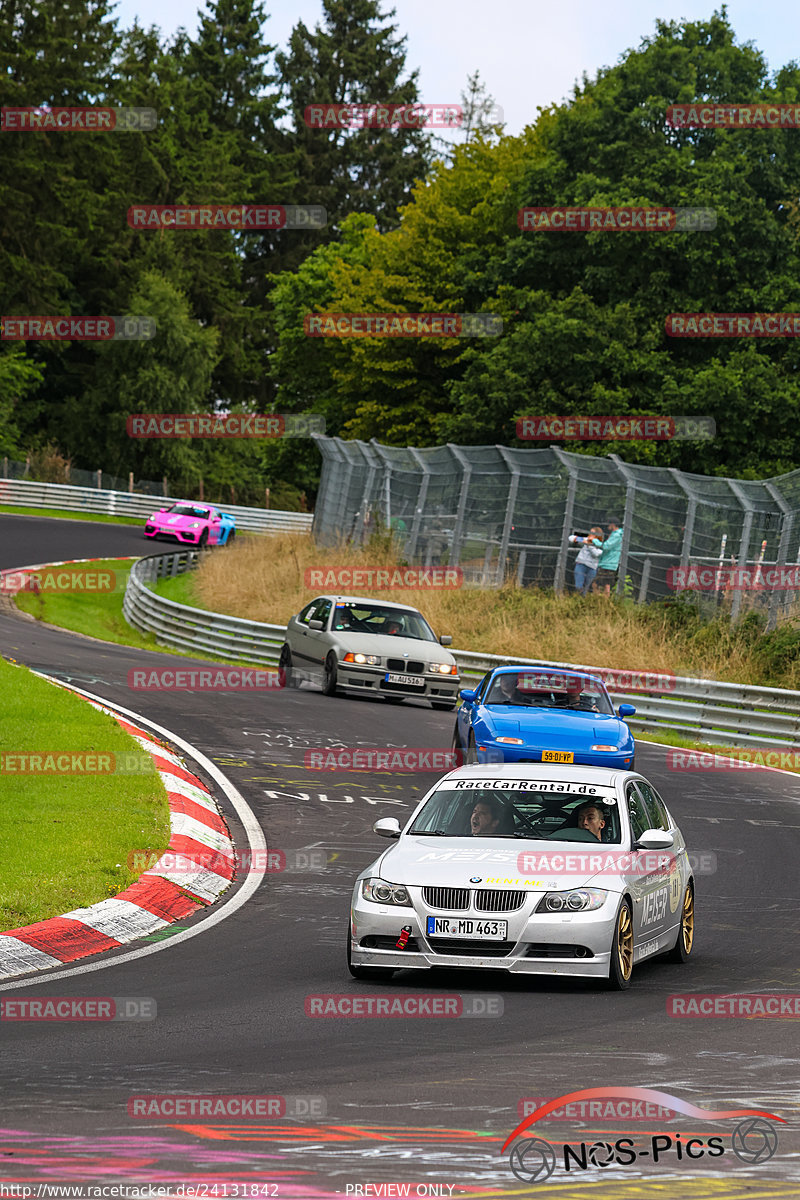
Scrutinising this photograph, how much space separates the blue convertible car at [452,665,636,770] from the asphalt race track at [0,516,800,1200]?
6.39 feet

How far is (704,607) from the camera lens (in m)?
27.1

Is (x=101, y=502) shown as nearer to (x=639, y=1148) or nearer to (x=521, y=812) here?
(x=521, y=812)

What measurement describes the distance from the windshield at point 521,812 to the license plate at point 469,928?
1009 mm

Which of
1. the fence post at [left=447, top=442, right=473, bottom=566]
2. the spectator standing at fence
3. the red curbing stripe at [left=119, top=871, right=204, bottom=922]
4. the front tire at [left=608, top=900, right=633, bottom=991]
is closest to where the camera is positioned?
the front tire at [left=608, top=900, right=633, bottom=991]

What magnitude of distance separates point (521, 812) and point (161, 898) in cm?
262

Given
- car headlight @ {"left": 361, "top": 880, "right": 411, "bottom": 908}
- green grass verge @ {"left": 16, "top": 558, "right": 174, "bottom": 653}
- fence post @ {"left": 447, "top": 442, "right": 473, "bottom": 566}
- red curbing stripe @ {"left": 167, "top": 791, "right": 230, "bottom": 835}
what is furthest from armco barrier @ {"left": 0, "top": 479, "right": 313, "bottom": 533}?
car headlight @ {"left": 361, "top": 880, "right": 411, "bottom": 908}

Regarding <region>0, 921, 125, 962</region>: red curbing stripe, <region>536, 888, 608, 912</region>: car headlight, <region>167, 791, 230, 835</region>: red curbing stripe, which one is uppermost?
<region>536, 888, 608, 912</region>: car headlight

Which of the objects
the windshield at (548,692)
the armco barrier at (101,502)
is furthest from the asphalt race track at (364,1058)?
the armco barrier at (101,502)

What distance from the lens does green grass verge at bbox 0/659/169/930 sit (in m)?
10.4

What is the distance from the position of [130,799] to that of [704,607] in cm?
1516

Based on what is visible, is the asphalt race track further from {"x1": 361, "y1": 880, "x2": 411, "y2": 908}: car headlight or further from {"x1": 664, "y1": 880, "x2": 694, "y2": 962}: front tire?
{"x1": 361, "y1": 880, "x2": 411, "y2": 908}: car headlight

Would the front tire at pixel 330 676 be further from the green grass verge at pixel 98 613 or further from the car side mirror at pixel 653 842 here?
the car side mirror at pixel 653 842

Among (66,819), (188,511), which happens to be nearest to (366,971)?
(66,819)

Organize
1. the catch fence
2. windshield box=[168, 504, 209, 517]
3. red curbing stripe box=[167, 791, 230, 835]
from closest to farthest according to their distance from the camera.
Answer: red curbing stripe box=[167, 791, 230, 835]
the catch fence
windshield box=[168, 504, 209, 517]
